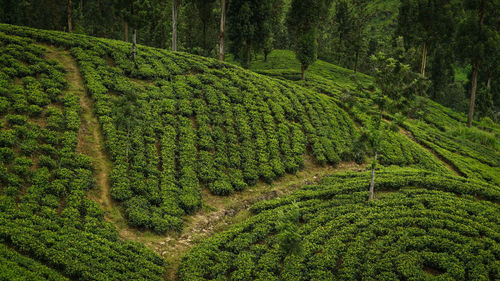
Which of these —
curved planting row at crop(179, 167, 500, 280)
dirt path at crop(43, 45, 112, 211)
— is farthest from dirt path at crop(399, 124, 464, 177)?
dirt path at crop(43, 45, 112, 211)

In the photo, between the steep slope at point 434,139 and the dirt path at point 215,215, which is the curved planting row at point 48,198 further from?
the steep slope at point 434,139

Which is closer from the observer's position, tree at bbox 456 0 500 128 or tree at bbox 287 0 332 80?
tree at bbox 456 0 500 128

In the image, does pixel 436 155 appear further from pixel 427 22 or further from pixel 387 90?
pixel 427 22

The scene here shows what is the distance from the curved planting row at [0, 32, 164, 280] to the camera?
13.4 meters

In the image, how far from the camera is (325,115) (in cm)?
3644

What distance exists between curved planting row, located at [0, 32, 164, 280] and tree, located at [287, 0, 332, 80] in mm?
33658

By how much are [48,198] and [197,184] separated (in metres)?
9.10

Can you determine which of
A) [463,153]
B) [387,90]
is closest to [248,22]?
[387,90]

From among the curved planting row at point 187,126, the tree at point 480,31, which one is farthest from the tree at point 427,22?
the curved planting row at point 187,126

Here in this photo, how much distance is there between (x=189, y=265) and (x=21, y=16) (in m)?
60.7

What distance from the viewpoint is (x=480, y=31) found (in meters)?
45.2

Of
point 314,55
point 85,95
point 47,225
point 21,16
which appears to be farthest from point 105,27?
point 47,225

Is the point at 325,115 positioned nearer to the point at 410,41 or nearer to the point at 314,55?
the point at 314,55

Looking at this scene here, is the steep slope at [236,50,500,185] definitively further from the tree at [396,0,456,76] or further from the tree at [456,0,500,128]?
the tree at [396,0,456,76]
